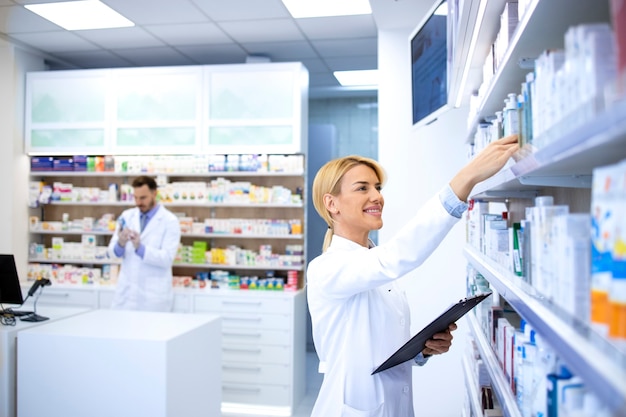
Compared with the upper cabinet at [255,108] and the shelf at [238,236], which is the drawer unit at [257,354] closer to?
the shelf at [238,236]

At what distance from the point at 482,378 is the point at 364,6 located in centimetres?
331

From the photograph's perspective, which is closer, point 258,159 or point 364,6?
point 364,6

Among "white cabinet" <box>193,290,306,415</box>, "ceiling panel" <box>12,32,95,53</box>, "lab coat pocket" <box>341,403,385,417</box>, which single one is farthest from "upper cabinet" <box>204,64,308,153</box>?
"lab coat pocket" <box>341,403,385,417</box>

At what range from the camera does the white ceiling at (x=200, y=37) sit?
478 centimetres

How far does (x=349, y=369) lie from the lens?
1991mm

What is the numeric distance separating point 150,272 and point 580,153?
451 cm

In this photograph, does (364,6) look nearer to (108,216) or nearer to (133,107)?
(133,107)

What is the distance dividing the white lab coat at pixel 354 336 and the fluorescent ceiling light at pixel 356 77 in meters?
5.30

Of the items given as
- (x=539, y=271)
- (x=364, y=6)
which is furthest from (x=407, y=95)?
(x=539, y=271)

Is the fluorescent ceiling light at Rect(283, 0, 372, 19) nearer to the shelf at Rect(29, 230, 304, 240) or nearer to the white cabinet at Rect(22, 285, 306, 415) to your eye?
the shelf at Rect(29, 230, 304, 240)

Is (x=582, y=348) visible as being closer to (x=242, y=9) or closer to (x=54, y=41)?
(x=242, y=9)

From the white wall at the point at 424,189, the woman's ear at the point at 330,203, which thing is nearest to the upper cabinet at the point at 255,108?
the white wall at the point at 424,189

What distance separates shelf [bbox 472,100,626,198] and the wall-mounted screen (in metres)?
1.80

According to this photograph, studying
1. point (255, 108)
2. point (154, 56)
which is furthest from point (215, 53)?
point (255, 108)
